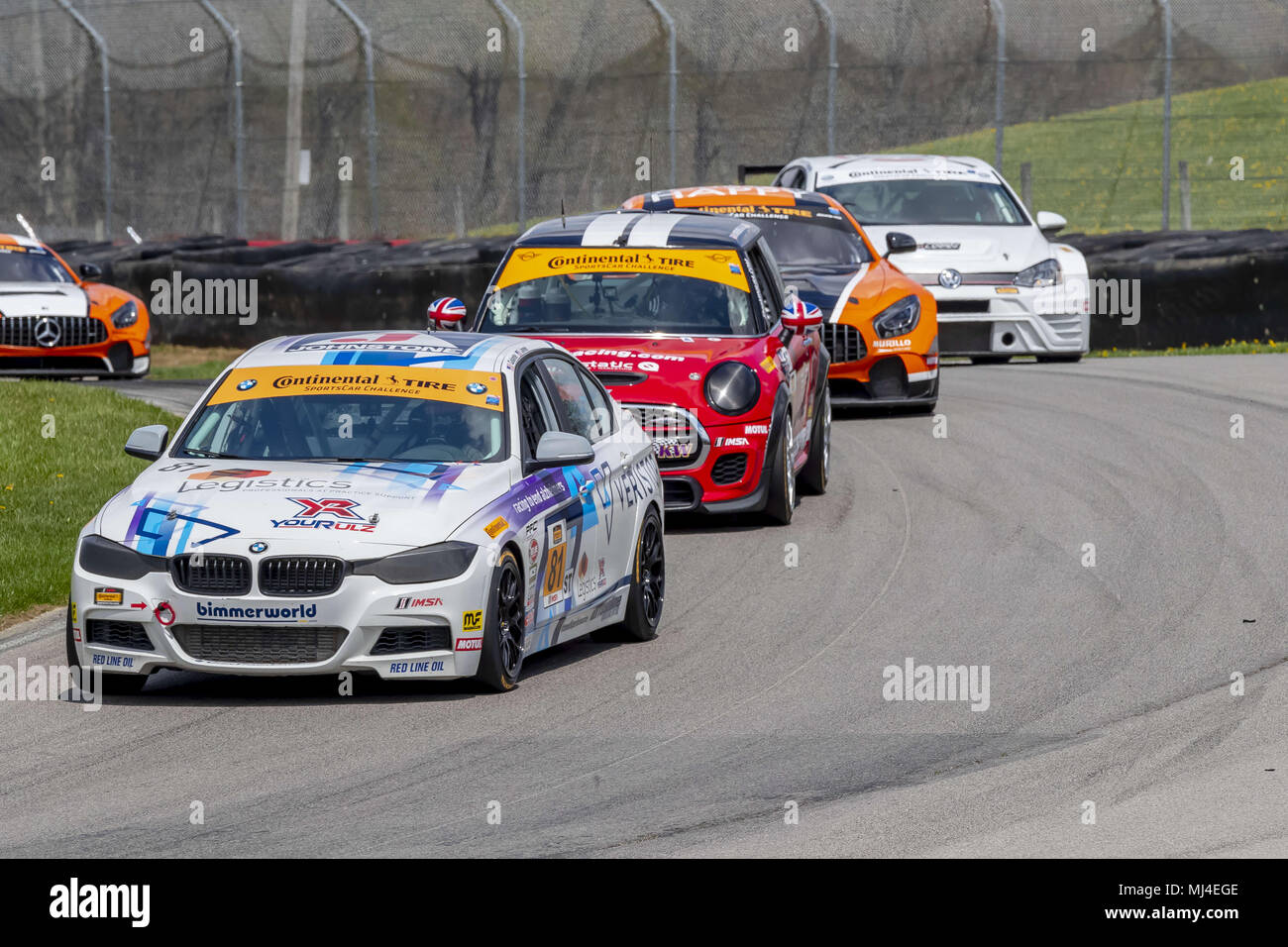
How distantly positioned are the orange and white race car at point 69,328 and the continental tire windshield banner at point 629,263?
9.49 metres

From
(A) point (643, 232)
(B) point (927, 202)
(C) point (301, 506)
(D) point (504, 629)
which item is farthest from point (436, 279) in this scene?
(C) point (301, 506)

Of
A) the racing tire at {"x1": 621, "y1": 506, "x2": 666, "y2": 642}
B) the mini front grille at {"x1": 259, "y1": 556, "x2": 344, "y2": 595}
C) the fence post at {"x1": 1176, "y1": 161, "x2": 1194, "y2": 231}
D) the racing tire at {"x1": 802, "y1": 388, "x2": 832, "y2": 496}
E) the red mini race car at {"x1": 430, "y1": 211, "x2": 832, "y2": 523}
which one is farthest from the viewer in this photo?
the fence post at {"x1": 1176, "y1": 161, "x2": 1194, "y2": 231}

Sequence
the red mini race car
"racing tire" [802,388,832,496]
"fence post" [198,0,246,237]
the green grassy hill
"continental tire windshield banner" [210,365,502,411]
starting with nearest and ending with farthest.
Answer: "continental tire windshield banner" [210,365,502,411]
the red mini race car
"racing tire" [802,388,832,496]
the green grassy hill
"fence post" [198,0,246,237]

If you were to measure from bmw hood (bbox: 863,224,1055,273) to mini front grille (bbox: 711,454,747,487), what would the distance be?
Answer: 7.25m

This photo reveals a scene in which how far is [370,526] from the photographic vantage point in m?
8.05

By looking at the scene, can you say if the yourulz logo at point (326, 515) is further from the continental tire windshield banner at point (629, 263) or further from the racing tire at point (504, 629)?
the continental tire windshield banner at point (629, 263)

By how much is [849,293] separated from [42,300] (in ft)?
29.7

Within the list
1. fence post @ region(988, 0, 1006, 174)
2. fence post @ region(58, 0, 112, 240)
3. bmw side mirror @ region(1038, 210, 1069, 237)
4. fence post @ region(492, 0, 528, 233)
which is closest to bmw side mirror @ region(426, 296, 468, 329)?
bmw side mirror @ region(1038, 210, 1069, 237)

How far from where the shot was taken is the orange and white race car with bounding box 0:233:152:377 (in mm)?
21438

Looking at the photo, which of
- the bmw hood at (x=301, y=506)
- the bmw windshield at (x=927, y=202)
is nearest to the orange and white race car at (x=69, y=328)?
the bmw windshield at (x=927, y=202)

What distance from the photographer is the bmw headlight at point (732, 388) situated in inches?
481

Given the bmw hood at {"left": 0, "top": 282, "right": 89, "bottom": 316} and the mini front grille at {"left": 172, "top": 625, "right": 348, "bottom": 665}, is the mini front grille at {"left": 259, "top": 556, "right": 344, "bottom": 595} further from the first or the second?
the bmw hood at {"left": 0, "top": 282, "right": 89, "bottom": 316}

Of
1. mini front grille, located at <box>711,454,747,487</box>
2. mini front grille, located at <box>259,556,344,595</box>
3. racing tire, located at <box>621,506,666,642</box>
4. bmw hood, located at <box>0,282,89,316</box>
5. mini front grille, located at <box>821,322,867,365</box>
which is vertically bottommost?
racing tire, located at <box>621,506,666,642</box>
